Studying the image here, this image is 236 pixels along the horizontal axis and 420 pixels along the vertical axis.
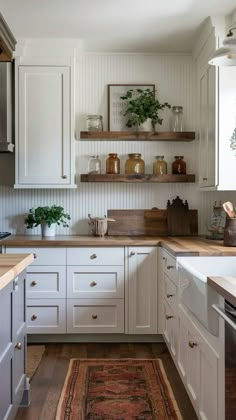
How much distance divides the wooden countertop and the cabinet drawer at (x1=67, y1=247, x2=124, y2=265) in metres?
1.71

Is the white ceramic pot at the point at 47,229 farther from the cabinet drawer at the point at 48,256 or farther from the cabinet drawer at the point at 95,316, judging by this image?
the cabinet drawer at the point at 95,316

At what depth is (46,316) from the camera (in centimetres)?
349

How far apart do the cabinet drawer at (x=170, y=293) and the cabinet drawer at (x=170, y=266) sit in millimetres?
45

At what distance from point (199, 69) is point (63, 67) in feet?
3.87

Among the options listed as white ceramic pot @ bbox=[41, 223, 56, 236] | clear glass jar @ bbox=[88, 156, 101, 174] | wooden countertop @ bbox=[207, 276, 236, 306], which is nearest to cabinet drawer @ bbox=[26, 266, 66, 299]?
white ceramic pot @ bbox=[41, 223, 56, 236]

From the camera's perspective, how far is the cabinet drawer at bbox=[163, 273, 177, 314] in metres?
2.84

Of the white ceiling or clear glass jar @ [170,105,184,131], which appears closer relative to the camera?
the white ceiling

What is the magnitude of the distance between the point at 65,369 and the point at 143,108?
223 cm

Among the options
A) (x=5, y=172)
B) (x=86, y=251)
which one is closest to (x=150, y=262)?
(x=86, y=251)

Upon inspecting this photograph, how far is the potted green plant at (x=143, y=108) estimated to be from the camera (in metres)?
3.76

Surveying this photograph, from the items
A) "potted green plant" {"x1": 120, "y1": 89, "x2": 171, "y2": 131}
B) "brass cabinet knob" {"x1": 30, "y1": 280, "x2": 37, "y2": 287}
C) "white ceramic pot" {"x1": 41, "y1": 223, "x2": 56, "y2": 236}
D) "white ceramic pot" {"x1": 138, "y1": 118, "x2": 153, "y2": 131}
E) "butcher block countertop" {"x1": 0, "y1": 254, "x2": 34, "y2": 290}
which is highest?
"potted green plant" {"x1": 120, "y1": 89, "x2": 171, "y2": 131}

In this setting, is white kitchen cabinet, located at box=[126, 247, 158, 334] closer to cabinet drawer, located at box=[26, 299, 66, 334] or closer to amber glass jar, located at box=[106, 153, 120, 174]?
cabinet drawer, located at box=[26, 299, 66, 334]

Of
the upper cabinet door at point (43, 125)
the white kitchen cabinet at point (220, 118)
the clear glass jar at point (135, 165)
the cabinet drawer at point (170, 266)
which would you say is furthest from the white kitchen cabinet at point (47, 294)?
the white kitchen cabinet at point (220, 118)

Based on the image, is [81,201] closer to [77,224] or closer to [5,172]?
[77,224]
